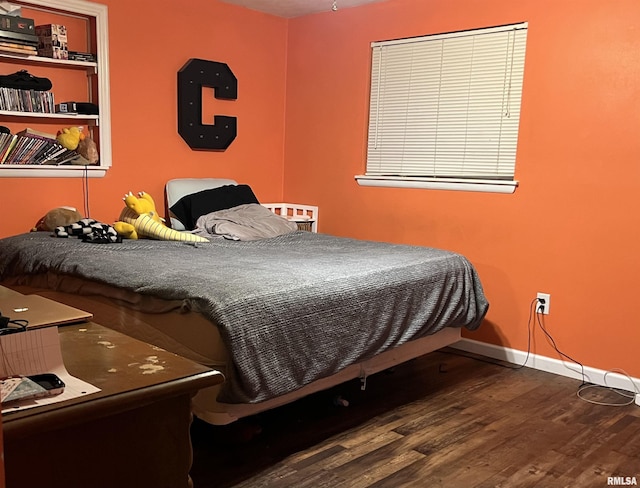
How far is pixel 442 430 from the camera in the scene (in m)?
2.61

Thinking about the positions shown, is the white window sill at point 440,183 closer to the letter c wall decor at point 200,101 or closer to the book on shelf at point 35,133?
the letter c wall decor at point 200,101

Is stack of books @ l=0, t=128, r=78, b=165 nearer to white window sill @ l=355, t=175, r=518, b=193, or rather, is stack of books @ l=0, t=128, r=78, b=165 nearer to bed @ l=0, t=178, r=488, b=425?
bed @ l=0, t=178, r=488, b=425

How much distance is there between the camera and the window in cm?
352

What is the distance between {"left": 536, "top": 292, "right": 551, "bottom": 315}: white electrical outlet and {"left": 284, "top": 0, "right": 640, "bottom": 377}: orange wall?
27mm

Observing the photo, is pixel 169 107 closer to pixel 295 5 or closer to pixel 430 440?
pixel 295 5

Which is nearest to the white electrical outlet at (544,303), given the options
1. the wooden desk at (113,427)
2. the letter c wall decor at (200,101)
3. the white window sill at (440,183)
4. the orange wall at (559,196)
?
the orange wall at (559,196)

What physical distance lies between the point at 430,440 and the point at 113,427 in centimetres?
178

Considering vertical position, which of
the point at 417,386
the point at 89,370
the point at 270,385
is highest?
the point at 89,370

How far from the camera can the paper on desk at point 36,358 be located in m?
1.00

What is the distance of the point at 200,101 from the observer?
4.15 metres

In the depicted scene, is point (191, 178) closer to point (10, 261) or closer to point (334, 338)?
point (10, 261)

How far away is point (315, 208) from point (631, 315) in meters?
2.28

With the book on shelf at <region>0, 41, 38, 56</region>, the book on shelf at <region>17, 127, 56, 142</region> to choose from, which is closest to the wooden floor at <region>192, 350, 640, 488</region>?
the book on shelf at <region>17, 127, 56, 142</region>

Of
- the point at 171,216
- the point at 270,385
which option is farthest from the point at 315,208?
the point at 270,385
